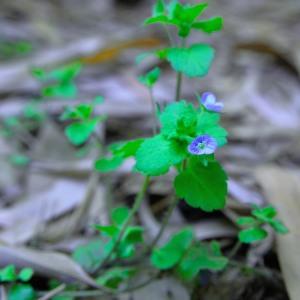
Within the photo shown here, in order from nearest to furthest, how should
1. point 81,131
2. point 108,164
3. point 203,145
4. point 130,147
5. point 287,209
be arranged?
point 203,145, point 130,147, point 108,164, point 81,131, point 287,209

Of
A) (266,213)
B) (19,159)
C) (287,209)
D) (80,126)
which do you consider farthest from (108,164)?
(19,159)

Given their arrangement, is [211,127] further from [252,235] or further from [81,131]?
[81,131]

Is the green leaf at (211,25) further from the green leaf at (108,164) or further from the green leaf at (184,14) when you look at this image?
the green leaf at (108,164)

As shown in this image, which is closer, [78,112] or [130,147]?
[130,147]

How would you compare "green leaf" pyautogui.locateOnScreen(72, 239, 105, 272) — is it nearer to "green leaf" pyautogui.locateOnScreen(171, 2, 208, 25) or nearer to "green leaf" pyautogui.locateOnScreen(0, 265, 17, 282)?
"green leaf" pyautogui.locateOnScreen(0, 265, 17, 282)

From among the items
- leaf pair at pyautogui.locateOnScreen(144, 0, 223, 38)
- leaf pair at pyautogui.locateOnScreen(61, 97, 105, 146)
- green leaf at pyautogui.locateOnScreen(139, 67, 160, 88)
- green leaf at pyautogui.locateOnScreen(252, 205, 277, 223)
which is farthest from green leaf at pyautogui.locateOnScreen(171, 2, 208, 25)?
green leaf at pyautogui.locateOnScreen(252, 205, 277, 223)

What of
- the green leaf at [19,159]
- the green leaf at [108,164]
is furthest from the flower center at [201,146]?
the green leaf at [19,159]
